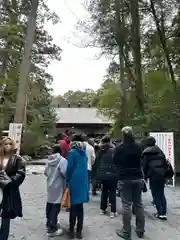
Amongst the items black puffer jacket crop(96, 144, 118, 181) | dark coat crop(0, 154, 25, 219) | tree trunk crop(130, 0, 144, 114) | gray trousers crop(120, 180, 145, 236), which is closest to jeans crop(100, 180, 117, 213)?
black puffer jacket crop(96, 144, 118, 181)

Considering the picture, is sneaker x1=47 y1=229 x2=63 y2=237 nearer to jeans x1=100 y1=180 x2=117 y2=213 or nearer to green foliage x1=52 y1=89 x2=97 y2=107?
jeans x1=100 y1=180 x2=117 y2=213

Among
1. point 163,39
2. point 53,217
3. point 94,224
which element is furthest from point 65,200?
point 163,39

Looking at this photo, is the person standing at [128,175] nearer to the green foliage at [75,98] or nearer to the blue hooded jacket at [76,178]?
the blue hooded jacket at [76,178]

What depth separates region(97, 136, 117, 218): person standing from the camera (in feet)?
20.0

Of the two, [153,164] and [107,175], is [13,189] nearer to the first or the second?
[107,175]

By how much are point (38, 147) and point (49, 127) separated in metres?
7.14

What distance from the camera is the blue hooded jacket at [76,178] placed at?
4.88 metres

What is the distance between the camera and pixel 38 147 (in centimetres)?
2228

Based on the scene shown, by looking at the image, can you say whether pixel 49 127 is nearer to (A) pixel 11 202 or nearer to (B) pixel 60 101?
(A) pixel 11 202

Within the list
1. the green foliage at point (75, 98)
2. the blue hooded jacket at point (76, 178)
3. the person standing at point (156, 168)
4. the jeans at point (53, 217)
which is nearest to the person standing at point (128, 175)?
the blue hooded jacket at point (76, 178)

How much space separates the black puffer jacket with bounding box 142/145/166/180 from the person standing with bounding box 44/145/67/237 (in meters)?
1.79

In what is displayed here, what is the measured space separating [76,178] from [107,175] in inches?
50.9

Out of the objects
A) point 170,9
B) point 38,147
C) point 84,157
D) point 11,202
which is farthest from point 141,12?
point 11,202

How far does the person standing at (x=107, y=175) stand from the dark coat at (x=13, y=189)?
2225 millimetres
